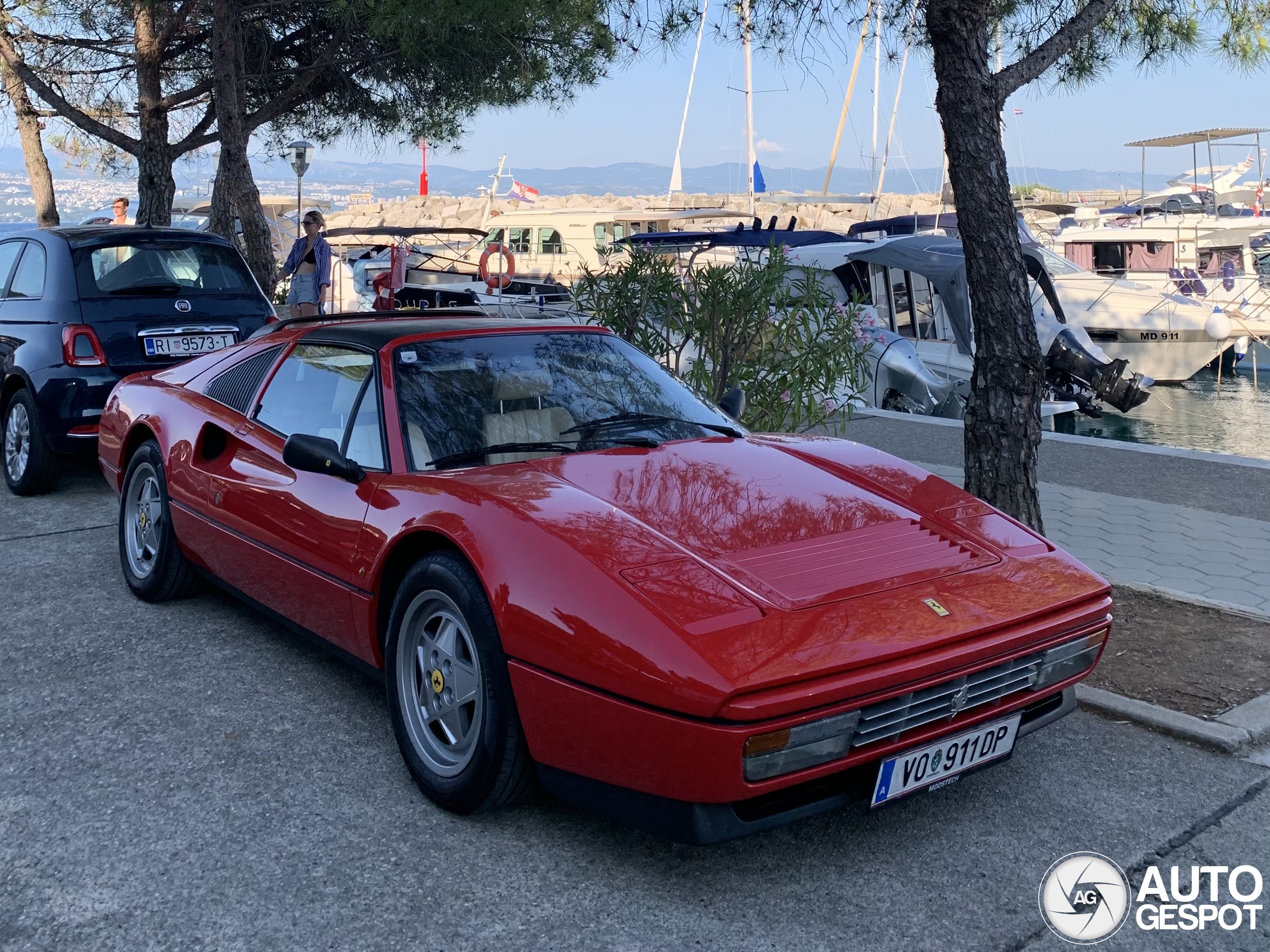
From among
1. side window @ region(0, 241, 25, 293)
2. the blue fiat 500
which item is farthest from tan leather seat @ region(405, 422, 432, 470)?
side window @ region(0, 241, 25, 293)

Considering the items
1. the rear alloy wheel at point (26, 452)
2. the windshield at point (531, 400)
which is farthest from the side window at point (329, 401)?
the rear alloy wheel at point (26, 452)

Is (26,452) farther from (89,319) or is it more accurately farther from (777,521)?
(777,521)

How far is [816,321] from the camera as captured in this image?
620 cm

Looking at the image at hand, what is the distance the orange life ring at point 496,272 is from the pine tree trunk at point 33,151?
17.9ft

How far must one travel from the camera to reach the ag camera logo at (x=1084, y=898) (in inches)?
104

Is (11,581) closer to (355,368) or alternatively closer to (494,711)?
(355,368)

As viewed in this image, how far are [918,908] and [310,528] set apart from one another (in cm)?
212

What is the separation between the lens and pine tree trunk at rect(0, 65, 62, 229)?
14562 mm

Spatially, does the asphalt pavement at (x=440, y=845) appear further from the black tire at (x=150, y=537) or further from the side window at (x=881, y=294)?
the side window at (x=881, y=294)

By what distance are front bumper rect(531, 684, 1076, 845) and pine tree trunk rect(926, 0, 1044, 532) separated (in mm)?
2698

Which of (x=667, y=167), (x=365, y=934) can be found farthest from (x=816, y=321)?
(x=667, y=167)

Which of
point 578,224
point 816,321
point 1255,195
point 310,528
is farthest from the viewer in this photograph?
point 1255,195

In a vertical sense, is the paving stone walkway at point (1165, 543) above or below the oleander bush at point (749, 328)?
below

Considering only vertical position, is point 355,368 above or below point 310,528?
above
